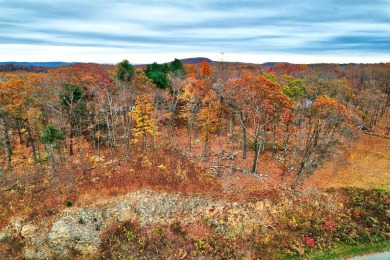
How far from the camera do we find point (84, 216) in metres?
19.7

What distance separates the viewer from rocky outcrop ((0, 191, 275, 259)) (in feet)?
60.2

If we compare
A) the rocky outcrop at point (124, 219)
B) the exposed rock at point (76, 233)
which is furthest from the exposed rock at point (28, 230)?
the exposed rock at point (76, 233)

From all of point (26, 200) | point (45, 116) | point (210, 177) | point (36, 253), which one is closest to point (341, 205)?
point (210, 177)

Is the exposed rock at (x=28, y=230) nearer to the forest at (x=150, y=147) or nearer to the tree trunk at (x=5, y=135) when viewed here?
the forest at (x=150, y=147)

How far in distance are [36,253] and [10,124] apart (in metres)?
19.9

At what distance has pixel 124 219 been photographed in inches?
791

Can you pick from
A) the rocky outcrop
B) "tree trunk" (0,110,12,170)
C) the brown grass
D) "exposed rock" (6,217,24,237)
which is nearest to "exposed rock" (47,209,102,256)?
the rocky outcrop

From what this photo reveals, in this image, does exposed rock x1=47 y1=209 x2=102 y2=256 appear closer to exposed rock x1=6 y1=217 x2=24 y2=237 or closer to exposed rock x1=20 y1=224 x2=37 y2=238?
exposed rock x1=20 y1=224 x2=37 y2=238

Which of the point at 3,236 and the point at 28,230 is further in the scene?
the point at 28,230

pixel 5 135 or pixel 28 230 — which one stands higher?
pixel 5 135

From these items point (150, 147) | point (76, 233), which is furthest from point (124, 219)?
point (150, 147)

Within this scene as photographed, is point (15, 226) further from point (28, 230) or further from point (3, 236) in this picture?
point (28, 230)

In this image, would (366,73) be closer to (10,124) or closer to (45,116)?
(45,116)

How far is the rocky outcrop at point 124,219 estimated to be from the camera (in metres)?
18.3
